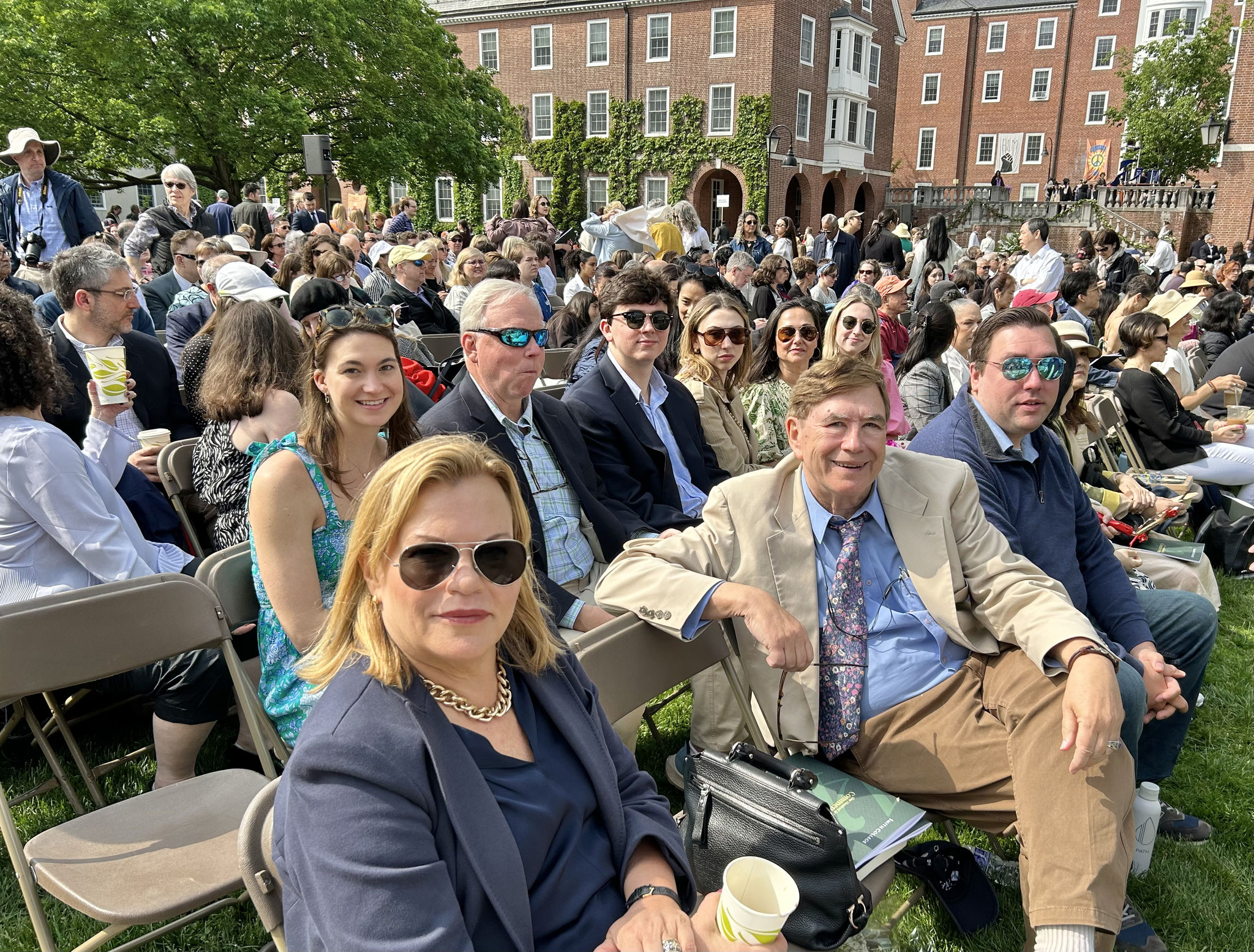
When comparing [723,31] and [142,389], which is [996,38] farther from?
[142,389]

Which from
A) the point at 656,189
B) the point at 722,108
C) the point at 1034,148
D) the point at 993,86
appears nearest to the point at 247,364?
the point at 722,108

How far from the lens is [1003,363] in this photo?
3326 mm

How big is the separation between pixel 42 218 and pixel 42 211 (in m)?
0.07

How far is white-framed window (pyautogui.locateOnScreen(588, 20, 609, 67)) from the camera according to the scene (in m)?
34.8

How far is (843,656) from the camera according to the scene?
8.79 ft

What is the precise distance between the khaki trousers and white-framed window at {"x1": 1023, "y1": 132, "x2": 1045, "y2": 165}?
51520 mm

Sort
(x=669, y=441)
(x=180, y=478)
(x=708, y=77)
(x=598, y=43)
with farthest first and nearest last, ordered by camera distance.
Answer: (x=598, y=43) < (x=708, y=77) < (x=669, y=441) < (x=180, y=478)

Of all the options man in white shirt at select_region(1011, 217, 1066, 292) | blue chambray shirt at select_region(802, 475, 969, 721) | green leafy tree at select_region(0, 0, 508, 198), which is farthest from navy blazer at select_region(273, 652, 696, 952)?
green leafy tree at select_region(0, 0, 508, 198)

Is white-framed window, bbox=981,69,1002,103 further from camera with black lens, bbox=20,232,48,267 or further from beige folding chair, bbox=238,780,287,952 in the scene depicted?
beige folding chair, bbox=238,780,287,952

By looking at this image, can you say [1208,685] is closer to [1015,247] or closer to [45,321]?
[45,321]

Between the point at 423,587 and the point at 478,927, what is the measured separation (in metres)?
0.60

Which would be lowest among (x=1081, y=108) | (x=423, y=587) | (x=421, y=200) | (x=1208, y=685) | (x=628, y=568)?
(x=1208, y=685)

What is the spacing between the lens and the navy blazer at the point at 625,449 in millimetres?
3898

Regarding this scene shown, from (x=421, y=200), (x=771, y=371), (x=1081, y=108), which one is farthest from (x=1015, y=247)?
(x=771, y=371)
